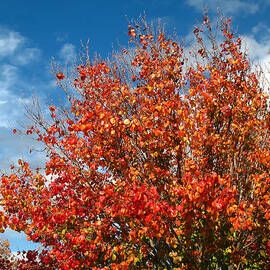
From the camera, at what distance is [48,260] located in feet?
41.6

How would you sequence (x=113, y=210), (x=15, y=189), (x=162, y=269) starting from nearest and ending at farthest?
1. (x=113, y=210)
2. (x=162, y=269)
3. (x=15, y=189)

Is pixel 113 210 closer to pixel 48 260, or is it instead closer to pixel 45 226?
pixel 45 226

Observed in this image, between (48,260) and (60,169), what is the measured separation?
16.3 ft

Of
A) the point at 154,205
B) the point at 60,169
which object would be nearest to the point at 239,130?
the point at 154,205

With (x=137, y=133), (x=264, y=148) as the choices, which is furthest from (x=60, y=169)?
(x=264, y=148)

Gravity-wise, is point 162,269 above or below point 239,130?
below

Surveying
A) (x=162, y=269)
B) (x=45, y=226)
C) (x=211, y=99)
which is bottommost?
(x=162, y=269)

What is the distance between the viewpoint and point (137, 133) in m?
9.91

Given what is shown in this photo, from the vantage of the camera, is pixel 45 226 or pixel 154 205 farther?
pixel 45 226

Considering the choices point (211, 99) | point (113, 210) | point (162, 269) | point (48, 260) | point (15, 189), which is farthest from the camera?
point (15, 189)

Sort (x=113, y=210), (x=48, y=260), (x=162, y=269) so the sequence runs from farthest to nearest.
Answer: (x=48, y=260), (x=162, y=269), (x=113, y=210)

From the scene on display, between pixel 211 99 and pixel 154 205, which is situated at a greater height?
pixel 211 99

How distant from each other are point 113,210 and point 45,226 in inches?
170

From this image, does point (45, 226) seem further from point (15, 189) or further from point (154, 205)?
point (154, 205)
